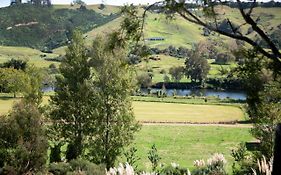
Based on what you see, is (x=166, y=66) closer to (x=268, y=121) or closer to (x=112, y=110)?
(x=112, y=110)

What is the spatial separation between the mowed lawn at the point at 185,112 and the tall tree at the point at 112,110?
3057 centimetres

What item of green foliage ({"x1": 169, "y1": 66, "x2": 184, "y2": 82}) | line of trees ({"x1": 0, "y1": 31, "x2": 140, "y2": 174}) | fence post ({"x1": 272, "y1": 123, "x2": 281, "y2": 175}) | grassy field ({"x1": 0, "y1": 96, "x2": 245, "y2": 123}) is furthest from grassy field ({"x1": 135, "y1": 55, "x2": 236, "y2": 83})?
fence post ({"x1": 272, "y1": 123, "x2": 281, "y2": 175})

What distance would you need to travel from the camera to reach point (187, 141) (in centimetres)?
4356

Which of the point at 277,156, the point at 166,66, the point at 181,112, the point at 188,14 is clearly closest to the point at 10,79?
the point at 181,112

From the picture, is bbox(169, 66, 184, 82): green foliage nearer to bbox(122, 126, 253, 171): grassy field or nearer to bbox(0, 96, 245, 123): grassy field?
bbox(0, 96, 245, 123): grassy field

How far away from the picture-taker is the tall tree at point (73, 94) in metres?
29.5

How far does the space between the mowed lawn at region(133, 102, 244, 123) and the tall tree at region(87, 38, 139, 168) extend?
3057cm

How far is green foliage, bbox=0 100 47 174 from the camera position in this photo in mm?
23844

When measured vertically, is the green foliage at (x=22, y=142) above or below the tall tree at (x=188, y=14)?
below

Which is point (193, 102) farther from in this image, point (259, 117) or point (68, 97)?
point (259, 117)

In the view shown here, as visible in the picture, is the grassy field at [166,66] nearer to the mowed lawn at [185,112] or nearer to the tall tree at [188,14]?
the mowed lawn at [185,112]

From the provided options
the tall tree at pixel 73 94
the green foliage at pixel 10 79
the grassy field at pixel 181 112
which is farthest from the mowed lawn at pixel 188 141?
the green foliage at pixel 10 79

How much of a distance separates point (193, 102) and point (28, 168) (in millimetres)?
54304

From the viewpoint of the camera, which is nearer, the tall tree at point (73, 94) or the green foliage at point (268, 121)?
the green foliage at point (268, 121)
